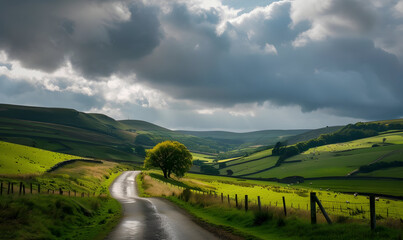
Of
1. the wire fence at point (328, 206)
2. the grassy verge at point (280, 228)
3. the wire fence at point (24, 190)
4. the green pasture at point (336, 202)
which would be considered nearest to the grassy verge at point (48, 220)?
the wire fence at point (24, 190)

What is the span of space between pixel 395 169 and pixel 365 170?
13271 mm

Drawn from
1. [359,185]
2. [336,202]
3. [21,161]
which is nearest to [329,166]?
[359,185]

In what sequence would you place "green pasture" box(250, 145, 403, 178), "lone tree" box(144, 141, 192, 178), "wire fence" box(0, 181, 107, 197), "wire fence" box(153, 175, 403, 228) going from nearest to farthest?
"wire fence" box(153, 175, 403, 228) < "wire fence" box(0, 181, 107, 197) < "lone tree" box(144, 141, 192, 178) < "green pasture" box(250, 145, 403, 178)

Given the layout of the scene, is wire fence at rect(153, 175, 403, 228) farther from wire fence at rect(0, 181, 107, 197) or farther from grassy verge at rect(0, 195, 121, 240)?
wire fence at rect(0, 181, 107, 197)

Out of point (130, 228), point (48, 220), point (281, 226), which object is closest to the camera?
point (48, 220)

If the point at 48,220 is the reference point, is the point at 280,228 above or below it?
below

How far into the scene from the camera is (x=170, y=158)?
315ft

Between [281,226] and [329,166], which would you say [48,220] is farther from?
[329,166]

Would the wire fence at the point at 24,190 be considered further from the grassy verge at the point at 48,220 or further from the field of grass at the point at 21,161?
the field of grass at the point at 21,161

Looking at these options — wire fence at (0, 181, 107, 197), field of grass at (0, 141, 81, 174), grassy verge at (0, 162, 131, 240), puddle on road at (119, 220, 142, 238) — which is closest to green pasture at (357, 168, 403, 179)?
field of grass at (0, 141, 81, 174)

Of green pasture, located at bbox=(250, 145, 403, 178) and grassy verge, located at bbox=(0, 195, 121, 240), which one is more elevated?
grassy verge, located at bbox=(0, 195, 121, 240)

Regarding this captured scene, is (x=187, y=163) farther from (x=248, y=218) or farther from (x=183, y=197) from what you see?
(x=248, y=218)

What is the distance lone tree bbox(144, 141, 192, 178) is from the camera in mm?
96188

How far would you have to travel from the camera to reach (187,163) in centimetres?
9800
